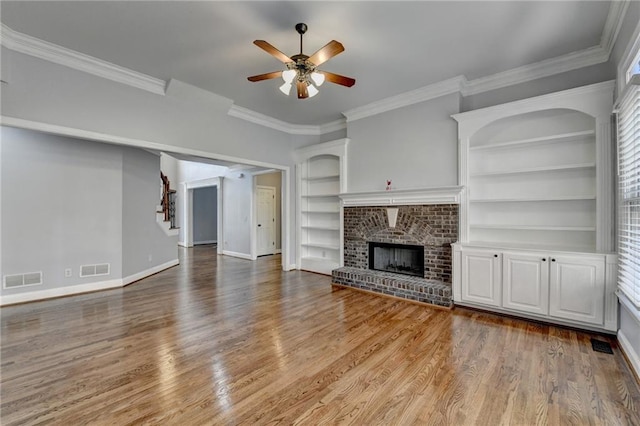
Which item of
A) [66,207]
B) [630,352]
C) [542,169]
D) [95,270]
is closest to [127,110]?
[66,207]

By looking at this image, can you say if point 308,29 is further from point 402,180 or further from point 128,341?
point 128,341

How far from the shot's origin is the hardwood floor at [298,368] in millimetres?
1854

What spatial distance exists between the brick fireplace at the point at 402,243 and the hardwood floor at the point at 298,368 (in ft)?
1.14

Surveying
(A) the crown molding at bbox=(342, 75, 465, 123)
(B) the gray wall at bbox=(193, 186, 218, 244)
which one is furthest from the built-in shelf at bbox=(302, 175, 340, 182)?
(B) the gray wall at bbox=(193, 186, 218, 244)

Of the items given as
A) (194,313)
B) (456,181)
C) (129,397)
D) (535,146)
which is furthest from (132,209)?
(535,146)

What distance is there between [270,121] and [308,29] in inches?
116

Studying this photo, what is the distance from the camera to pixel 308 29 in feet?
9.77

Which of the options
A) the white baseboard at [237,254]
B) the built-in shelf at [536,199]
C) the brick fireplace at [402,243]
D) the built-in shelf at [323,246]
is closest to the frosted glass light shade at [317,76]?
the brick fireplace at [402,243]

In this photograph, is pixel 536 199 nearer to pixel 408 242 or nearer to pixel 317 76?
pixel 408 242

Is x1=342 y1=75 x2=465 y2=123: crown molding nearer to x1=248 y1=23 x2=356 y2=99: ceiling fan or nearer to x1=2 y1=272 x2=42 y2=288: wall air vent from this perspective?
x1=248 y1=23 x2=356 y2=99: ceiling fan

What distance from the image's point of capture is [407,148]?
467 centimetres

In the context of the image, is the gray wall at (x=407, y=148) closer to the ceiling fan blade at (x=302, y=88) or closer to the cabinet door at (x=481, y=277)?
the cabinet door at (x=481, y=277)

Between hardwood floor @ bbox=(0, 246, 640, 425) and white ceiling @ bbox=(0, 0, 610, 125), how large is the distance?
3150 millimetres

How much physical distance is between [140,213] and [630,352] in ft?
22.5
